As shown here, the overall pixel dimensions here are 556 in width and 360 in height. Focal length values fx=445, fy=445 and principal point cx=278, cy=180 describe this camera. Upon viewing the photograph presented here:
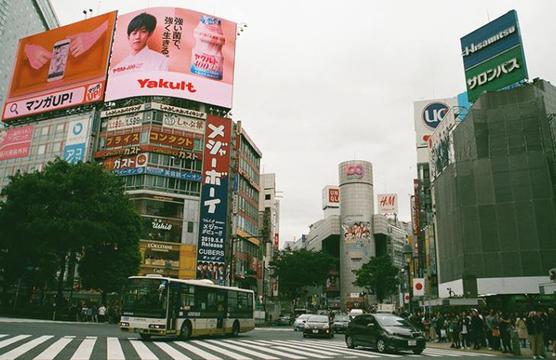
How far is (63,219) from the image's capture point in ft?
102

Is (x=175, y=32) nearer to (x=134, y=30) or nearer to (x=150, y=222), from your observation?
(x=134, y=30)

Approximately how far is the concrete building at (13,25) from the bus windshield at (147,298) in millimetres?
98547

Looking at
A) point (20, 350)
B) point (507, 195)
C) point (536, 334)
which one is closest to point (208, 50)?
point (507, 195)

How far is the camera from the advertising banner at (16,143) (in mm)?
57125

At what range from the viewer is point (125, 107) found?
52.5 metres

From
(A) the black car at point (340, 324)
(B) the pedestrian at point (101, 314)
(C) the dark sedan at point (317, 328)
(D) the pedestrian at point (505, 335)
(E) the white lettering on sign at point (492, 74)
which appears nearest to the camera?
(D) the pedestrian at point (505, 335)

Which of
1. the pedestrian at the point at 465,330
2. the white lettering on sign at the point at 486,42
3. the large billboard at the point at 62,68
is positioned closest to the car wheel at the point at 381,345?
the pedestrian at the point at 465,330

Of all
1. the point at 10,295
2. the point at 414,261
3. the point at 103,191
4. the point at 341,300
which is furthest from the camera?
A: the point at 341,300

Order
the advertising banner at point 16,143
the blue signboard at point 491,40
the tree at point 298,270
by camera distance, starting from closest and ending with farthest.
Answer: the blue signboard at point 491,40 < the advertising banner at point 16,143 < the tree at point 298,270

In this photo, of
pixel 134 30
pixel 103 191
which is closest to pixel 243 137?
pixel 134 30

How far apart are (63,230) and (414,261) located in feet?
162

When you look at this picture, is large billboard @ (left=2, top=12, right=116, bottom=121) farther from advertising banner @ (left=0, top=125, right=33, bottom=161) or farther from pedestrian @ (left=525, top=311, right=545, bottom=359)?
pedestrian @ (left=525, top=311, right=545, bottom=359)

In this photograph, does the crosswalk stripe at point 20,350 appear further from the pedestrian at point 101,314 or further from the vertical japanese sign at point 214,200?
the vertical japanese sign at point 214,200

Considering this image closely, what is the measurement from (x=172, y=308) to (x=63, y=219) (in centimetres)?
1701
